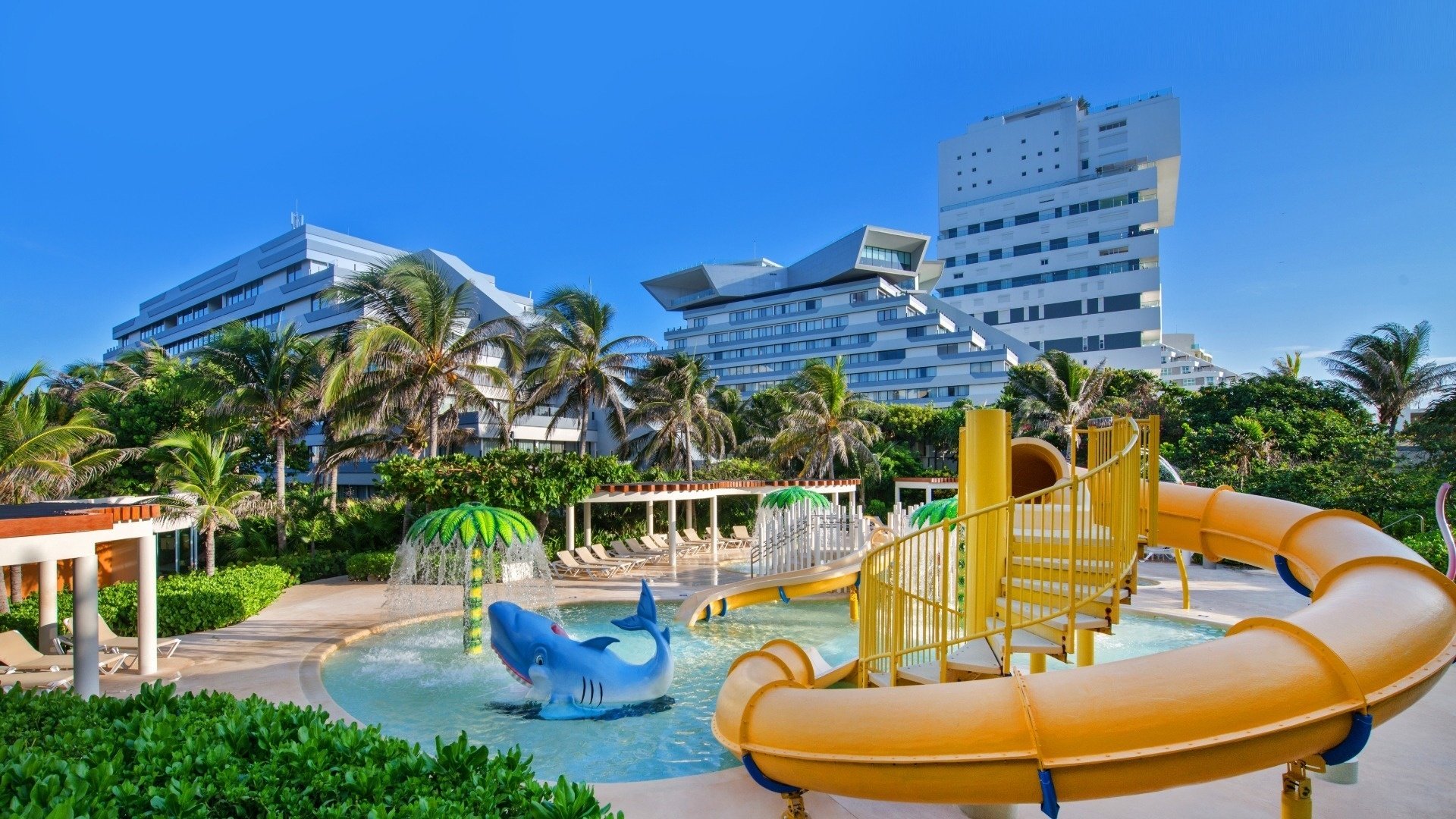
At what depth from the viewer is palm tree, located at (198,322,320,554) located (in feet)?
66.7

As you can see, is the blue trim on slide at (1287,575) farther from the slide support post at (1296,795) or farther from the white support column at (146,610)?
the white support column at (146,610)

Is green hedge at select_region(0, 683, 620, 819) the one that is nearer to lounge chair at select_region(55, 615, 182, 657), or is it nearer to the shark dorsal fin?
the shark dorsal fin

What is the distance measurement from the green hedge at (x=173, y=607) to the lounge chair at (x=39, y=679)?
6.84 ft

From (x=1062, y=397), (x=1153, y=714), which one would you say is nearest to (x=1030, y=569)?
(x=1153, y=714)

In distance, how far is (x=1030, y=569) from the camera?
223 inches

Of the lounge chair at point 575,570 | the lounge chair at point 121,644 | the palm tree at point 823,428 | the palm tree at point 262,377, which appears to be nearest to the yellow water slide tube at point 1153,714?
the lounge chair at point 121,644

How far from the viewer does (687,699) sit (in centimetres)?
958

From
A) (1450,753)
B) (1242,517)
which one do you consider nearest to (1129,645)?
(1450,753)

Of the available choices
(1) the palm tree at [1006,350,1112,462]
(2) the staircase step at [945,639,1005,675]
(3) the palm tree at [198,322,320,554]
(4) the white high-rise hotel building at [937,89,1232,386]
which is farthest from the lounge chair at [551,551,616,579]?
(4) the white high-rise hotel building at [937,89,1232,386]

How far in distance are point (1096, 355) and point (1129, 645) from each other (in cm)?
5896

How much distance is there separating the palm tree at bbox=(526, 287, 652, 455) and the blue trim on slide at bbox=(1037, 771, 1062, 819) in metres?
24.6

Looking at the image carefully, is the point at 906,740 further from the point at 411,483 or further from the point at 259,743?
the point at 411,483

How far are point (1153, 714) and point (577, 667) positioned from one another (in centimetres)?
688

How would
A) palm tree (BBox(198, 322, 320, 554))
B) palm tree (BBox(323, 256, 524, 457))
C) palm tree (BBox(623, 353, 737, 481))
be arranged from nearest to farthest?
1. palm tree (BBox(198, 322, 320, 554))
2. palm tree (BBox(323, 256, 524, 457))
3. palm tree (BBox(623, 353, 737, 481))
